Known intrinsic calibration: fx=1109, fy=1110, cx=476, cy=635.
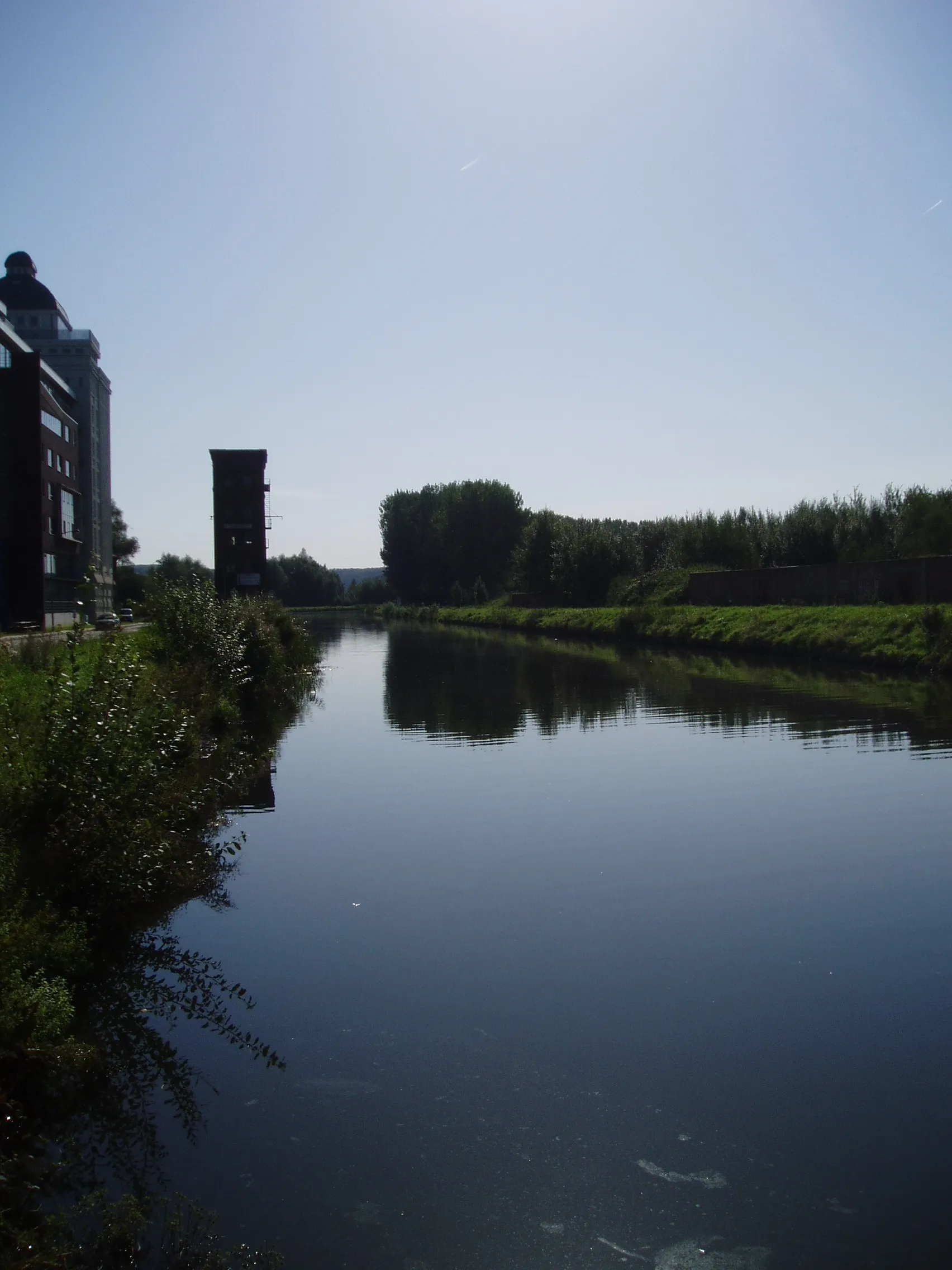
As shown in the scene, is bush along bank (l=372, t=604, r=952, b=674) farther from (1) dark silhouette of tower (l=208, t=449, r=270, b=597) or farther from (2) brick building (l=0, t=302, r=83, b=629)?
(2) brick building (l=0, t=302, r=83, b=629)

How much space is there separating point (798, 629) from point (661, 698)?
13.2m

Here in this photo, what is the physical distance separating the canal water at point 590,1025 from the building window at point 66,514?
43.0 meters

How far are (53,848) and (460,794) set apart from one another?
7255 millimetres

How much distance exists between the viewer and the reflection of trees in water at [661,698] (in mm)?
19734

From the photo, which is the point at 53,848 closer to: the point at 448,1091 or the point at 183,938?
the point at 183,938

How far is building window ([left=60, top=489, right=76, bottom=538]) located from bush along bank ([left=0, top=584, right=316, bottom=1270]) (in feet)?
144

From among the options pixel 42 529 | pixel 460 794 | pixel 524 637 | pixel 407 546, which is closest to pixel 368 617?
pixel 407 546

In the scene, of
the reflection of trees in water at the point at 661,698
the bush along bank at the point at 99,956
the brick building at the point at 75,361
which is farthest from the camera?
the brick building at the point at 75,361

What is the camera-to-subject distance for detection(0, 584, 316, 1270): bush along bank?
477 cm

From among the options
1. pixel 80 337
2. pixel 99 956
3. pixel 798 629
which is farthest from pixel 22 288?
pixel 99 956

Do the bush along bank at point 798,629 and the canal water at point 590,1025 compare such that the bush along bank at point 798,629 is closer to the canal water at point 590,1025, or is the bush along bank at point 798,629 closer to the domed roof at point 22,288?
the canal water at point 590,1025

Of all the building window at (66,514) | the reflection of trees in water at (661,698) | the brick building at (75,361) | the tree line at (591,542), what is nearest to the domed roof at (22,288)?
the brick building at (75,361)

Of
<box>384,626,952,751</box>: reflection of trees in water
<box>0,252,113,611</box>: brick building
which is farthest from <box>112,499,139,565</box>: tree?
<box>384,626,952,751</box>: reflection of trees in water

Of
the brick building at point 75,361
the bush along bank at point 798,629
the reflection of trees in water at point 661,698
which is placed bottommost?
the reflection of trees in water at point 661,698
